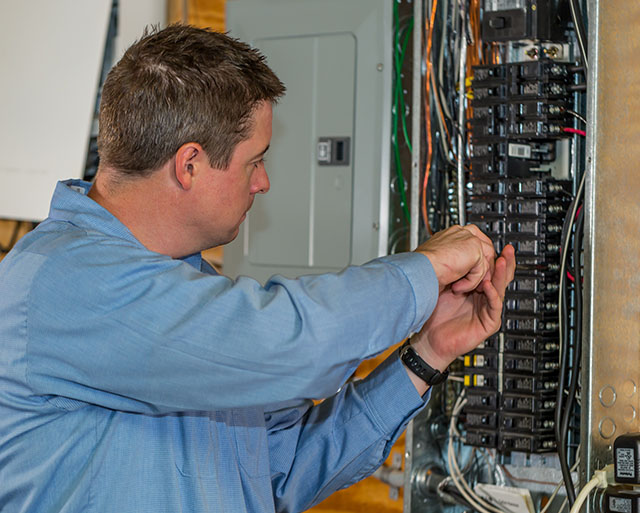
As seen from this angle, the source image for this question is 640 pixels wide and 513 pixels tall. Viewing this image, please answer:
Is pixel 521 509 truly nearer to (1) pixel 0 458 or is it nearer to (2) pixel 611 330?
(2) pixel 611 330

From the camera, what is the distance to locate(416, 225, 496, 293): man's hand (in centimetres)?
112

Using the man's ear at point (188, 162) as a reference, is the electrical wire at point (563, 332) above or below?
below

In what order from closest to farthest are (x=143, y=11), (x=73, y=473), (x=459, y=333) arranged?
(x=73, y=473) < (x=459, y=333) < (x=143, y=11)

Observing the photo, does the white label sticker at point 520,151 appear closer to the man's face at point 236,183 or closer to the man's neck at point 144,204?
the man's face at point 236,183

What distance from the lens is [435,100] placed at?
1790 millimetres

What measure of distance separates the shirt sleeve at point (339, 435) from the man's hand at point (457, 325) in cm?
6

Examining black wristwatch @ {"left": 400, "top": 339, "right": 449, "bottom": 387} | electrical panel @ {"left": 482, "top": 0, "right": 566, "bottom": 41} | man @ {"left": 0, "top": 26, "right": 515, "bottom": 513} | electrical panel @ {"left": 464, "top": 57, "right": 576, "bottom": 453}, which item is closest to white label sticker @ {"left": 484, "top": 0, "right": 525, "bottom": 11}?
electrical panel @ {"left": 482, "top": 0, "right": 566, "bottom": 41}

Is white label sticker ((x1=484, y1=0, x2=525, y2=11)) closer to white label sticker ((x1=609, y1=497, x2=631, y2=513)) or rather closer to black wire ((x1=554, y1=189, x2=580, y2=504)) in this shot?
black wire ((x1=554, y1=189, x2=580, y2=504))

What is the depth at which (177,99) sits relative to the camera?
1143 mm

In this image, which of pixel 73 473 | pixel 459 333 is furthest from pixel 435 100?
pixel 73 473

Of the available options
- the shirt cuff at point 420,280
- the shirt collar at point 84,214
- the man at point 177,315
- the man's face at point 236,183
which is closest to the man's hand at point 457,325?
the man at point 177,315

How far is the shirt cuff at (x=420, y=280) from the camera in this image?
1.06 m

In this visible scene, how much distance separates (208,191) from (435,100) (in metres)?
0.75

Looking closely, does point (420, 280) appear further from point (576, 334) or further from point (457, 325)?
point (576, 334)
